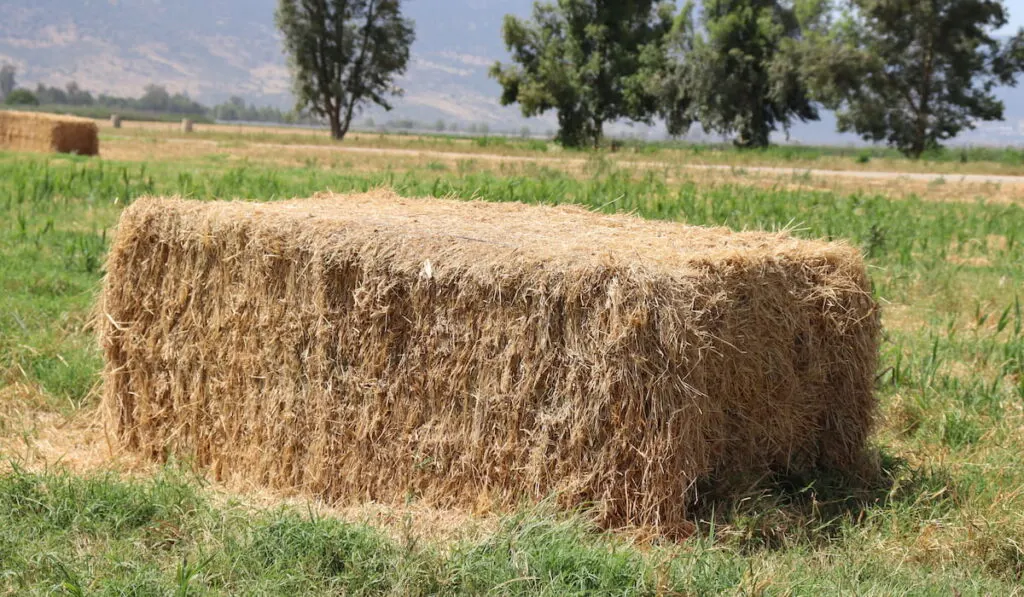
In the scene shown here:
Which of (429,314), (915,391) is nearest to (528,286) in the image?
(429,314)

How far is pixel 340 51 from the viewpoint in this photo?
62.7 m

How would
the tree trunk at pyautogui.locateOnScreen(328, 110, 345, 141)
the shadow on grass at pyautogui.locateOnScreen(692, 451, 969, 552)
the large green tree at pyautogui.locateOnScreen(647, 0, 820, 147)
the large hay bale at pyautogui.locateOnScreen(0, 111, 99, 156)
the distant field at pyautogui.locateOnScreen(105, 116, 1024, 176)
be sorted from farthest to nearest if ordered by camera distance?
the tree trunk at pyautogui.locateOnScreen(328, 110, 345, 141) → the large green tree at pyautogui.locateOnScreen(647, 0, 820, 147) → the distant field at pyautogui.locateOnScreen(105, 116, 1024, 176) → the large hay bale at pyautogui.locateOnScreen(0, 111, 99, 156) → the shadow on grass at pyautogui.locateOnScreen(692, 451, 969, 552)

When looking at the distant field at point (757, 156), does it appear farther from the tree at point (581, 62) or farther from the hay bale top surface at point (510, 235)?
the hay bale top surface at point (510, 235)

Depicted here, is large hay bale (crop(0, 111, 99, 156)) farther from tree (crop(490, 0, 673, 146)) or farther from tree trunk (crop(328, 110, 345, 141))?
tree trunk (crop(328, 110, 345, 141))

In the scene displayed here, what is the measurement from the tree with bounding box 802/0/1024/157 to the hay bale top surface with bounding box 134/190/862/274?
4266cm

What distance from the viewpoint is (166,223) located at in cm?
501

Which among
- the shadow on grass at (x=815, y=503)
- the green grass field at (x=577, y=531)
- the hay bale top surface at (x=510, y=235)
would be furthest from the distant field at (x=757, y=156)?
the shadow on grass at (x=815, y=503)

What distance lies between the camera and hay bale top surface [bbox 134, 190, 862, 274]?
402 centimetres

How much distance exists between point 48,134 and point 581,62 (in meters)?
35.2

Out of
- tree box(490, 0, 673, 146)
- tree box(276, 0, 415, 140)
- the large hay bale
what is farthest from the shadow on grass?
tree box(276, 0, 415, 140)

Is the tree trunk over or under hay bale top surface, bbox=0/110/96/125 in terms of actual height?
over

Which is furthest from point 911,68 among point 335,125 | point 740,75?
point 335,125

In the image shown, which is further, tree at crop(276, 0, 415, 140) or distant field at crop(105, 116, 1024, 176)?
tree at crop(276, 0, 415, 140)

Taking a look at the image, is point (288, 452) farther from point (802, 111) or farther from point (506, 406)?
Answer: point (802, 111)
